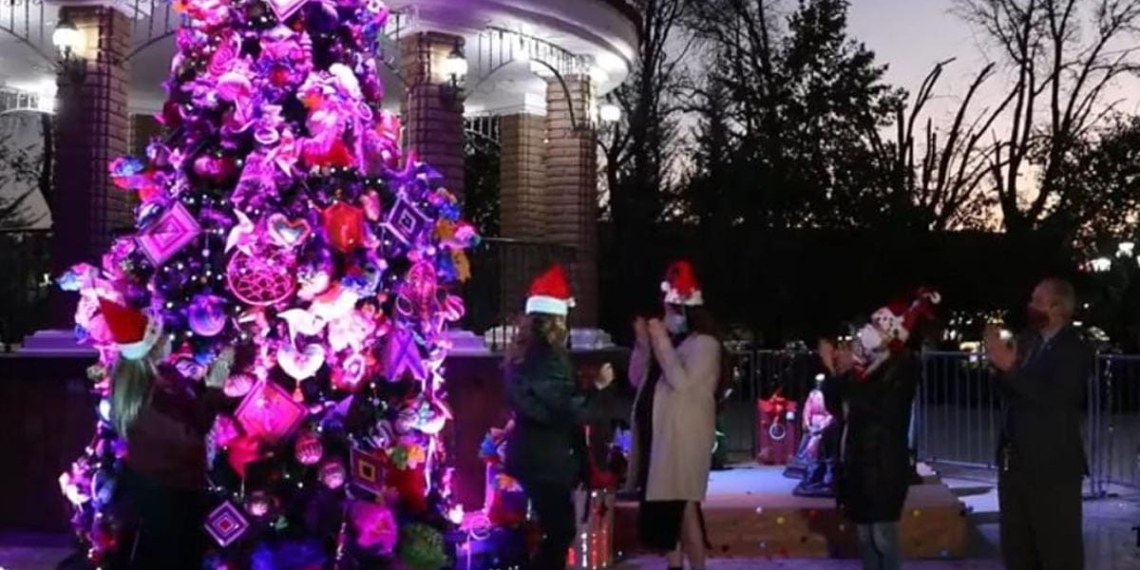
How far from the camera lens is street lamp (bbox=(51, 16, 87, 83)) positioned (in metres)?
10.5

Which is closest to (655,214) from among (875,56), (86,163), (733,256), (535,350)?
(733,256)

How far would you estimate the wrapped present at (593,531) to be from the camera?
902cm

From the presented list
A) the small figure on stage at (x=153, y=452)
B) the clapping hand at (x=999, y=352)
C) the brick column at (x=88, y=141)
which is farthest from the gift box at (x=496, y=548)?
the brick column at (x=88, y=141)

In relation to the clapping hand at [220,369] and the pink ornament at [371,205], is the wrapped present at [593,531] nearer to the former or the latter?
the pink ornament at [371,205]

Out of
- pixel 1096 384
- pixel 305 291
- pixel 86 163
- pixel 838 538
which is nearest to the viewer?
pixel 305 291

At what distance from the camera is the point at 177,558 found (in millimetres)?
6531

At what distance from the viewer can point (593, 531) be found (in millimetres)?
9188

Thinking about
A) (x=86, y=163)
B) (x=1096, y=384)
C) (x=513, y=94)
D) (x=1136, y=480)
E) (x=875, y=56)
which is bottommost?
(x=1136, y=480)

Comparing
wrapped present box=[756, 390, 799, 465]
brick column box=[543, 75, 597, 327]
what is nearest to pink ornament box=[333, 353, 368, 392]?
brick column box=[543, 75, 597, 327]

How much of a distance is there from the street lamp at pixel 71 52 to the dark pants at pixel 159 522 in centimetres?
506

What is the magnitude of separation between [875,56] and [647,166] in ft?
24.1

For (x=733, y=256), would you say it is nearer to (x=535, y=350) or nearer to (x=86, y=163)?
(x=86, y=163)

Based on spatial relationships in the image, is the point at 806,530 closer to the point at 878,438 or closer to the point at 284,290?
the point at 878,438

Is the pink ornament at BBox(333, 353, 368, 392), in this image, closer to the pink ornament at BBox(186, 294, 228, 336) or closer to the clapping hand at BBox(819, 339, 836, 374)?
the pink ornament at BBox(186, 294, 228, 336)
